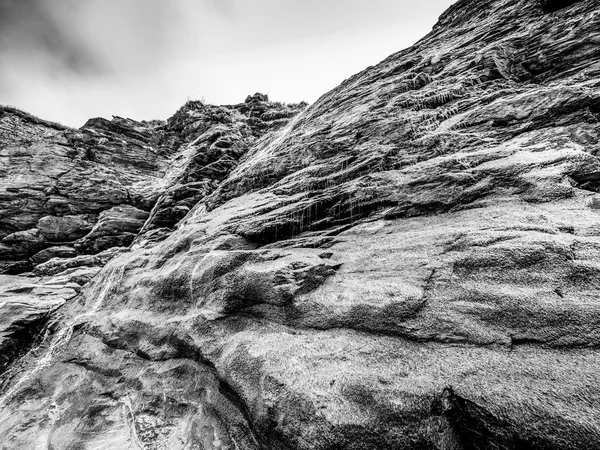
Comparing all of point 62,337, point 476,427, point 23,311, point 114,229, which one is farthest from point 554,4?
point 114,229

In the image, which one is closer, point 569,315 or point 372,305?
point 569,315

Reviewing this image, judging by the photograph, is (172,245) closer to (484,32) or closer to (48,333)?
(48,333)

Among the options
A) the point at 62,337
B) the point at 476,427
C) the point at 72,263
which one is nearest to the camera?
the point at 476,427

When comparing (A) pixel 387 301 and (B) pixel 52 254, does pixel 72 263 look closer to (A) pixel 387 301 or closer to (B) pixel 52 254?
(B) pixel 52 254

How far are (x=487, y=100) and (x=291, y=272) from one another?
1141cm

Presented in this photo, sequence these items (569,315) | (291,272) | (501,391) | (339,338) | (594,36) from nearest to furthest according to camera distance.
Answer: (501,391) < (569,315) < (339,338) < (291,272) < (594,36)

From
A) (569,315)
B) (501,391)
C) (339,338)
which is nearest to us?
(501,391)

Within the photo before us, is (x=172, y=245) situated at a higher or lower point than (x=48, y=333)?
higher

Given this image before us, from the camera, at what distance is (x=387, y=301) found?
6.21m

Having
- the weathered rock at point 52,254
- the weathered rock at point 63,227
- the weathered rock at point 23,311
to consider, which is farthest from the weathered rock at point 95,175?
the weathered rock at point 23,311

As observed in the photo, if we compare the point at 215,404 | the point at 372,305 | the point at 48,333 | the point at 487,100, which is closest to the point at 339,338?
the point at 372,305

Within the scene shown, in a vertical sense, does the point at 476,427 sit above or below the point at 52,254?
below

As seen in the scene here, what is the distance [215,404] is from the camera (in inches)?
257

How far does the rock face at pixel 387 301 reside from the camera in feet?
14.8
